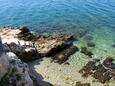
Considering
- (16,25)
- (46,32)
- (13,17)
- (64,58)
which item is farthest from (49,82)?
(13,17)

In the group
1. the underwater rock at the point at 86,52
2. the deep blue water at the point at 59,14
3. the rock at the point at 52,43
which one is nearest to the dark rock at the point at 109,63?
the underwater rock at the point at 86,52

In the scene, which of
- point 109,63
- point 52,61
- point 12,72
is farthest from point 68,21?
point 12,72

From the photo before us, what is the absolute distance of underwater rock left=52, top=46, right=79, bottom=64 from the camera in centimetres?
3753

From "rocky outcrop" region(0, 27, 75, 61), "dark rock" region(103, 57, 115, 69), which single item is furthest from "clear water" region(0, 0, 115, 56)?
"rocky outcrop" region(0, 27, 75, 61)

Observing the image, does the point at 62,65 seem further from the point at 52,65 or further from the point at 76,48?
the point at 76,48

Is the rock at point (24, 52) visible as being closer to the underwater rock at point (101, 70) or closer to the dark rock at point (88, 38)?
the underwater rock at point (101, 70)

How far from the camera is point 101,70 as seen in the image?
3500cm

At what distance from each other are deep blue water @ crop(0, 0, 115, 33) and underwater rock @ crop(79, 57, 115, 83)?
12.8 m

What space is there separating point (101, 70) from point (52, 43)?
9.90 meters

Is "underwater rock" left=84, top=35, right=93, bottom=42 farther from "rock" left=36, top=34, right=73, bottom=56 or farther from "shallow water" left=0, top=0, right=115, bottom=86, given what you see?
"rock" left=36, top=34, right=73, bottom=56

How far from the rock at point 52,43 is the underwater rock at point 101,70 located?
6.23 metres

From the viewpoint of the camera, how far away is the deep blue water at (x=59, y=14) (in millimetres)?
50781

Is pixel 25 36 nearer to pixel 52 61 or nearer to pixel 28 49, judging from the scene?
pixel 28 49

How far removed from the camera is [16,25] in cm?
5278
